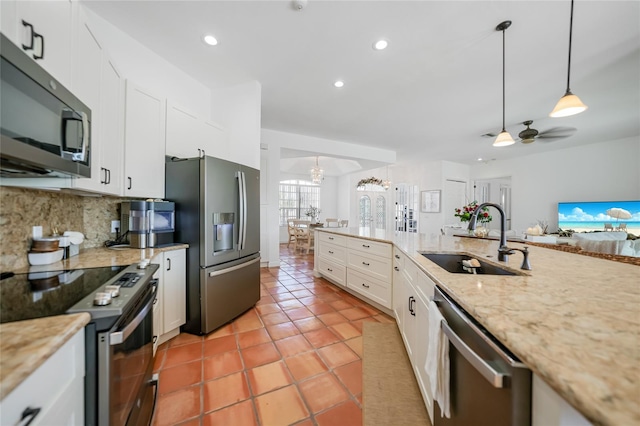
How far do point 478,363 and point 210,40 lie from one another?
10.3ft

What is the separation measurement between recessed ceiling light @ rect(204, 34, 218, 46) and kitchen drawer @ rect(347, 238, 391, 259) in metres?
2.68

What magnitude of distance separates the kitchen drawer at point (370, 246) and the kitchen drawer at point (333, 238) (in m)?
0.13

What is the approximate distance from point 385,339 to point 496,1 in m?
2.93

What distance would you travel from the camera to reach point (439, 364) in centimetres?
99

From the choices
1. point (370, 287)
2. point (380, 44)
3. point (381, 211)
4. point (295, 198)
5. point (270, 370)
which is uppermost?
point (380, 44)

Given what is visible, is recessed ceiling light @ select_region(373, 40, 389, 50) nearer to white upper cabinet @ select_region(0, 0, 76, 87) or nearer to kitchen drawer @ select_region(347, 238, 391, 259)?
kitchen drawer @ select_region(347, 238, 391, 259)

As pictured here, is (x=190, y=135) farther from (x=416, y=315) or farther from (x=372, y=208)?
(x=372, y=208)

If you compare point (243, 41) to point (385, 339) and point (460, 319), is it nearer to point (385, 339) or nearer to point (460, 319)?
point (460, 319)

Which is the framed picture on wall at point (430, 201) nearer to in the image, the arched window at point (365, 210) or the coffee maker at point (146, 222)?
the arched window at point (365, 210)

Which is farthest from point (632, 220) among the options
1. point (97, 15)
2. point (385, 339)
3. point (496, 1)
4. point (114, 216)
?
point (97, 15)

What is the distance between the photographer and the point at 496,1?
180 cm

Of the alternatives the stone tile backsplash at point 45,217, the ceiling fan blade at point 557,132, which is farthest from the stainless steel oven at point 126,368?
the ceiling fan blade at point 557,132

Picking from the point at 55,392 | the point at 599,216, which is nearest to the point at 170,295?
the point at 55,392

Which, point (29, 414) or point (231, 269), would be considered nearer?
point (29, 414)
